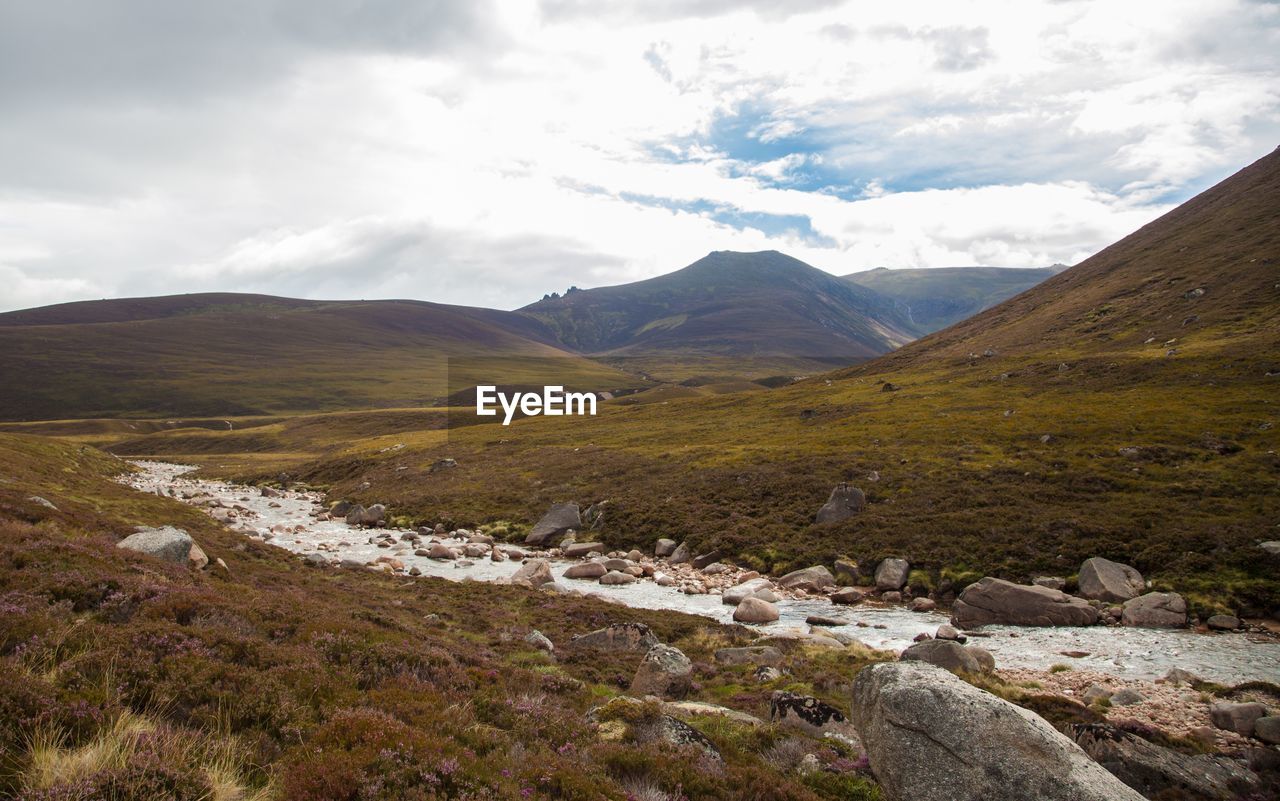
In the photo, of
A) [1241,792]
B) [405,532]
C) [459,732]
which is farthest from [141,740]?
[405,532]

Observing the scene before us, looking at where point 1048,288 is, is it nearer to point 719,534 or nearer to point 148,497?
point 719,534

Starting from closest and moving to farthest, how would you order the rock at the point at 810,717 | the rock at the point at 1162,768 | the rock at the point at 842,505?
the rock at the point at 1162,768 < the rock at the point at 810,717 < the rock at the point at 842,505

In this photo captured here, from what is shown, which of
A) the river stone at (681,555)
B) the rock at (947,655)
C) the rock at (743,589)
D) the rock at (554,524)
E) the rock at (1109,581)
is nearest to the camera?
the rock at (947,655)

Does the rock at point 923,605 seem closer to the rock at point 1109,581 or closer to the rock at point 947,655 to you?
the rock at point 1109,581

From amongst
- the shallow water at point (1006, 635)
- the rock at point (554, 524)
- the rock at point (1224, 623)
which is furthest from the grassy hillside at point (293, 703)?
the rock at point (554, 524)

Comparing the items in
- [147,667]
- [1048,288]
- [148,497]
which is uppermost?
[1048,288]

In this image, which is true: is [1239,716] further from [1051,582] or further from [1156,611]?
[1051,582]

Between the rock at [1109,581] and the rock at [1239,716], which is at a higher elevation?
the rock at [1239,716]

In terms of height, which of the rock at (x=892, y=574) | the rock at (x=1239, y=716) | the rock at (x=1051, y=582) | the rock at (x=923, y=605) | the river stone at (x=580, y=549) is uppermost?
the rock at (x=1239, y=716)
